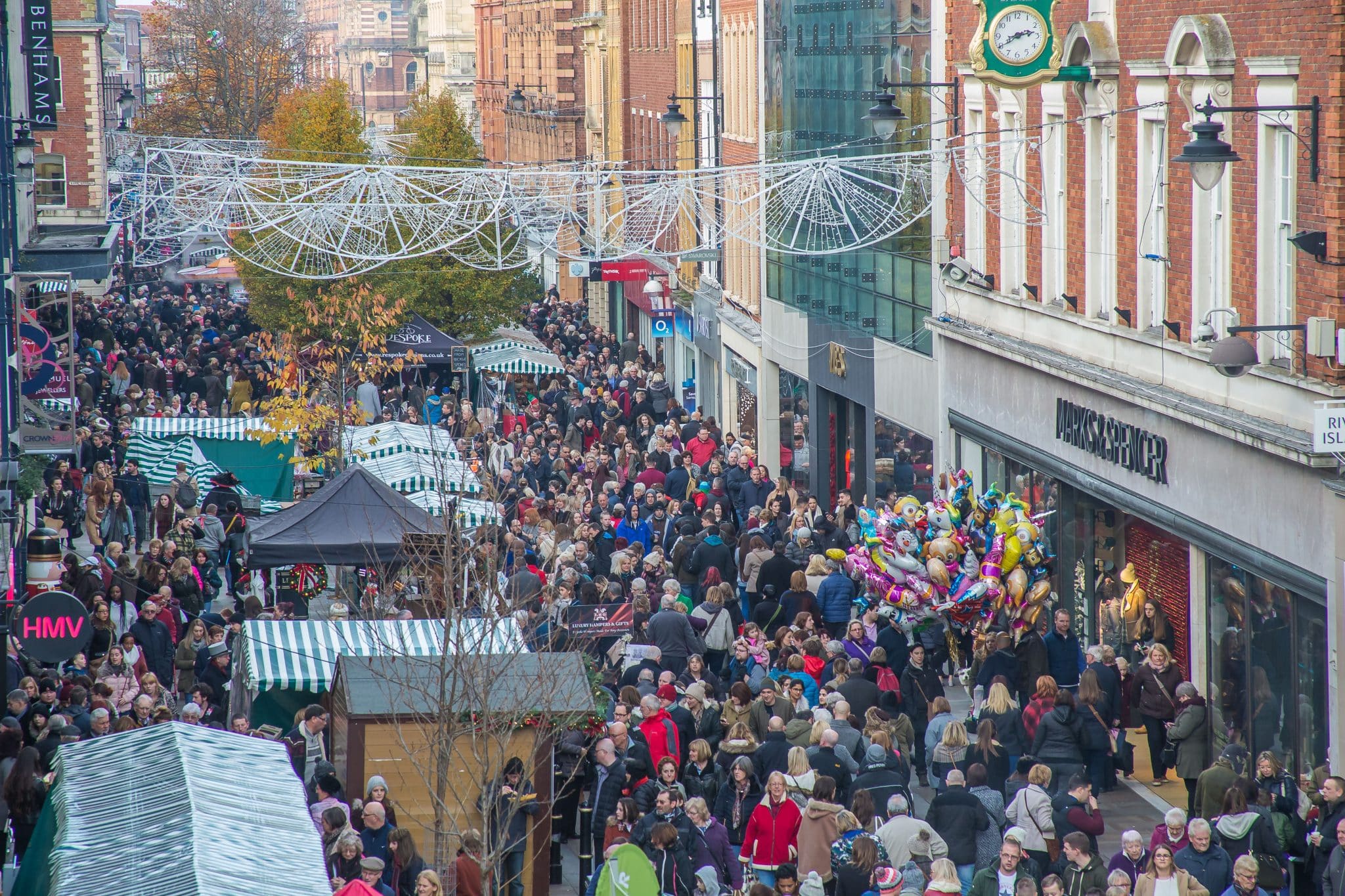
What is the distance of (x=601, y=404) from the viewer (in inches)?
1521

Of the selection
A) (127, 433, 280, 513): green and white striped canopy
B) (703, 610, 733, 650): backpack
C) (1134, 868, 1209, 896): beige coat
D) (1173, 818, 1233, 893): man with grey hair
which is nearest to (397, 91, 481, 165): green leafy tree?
(127, 433, 280, 513): green and white striped canopy

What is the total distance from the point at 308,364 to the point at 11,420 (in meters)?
9.40

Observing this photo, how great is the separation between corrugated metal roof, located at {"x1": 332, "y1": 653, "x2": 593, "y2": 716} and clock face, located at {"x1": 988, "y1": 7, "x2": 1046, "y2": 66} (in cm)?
770

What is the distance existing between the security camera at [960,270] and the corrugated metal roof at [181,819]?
13356 mm

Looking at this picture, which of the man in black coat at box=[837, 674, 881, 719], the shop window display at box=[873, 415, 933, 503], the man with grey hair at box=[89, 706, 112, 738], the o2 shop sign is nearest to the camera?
the man with grey hair at box=[89, 706, 112, 738]

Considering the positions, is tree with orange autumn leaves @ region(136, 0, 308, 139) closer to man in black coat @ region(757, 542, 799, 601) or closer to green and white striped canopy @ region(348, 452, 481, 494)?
green and white striped canopy @ region(348, 452, 481, 494)

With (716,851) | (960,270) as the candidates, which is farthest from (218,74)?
(716,851)

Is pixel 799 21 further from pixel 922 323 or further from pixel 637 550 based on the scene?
pixel 637 550

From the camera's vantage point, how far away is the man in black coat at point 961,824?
42.7 ft

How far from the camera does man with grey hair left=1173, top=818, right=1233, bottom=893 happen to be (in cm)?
1205

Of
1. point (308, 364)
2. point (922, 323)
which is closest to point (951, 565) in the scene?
point (922, 323)

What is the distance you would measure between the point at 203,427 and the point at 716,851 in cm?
1971

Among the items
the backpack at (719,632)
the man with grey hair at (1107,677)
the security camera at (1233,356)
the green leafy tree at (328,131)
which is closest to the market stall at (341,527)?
the backpack at (719,632)

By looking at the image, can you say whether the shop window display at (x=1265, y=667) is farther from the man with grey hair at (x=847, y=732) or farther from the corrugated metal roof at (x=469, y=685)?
the corrugated metal roof at (x=469, y=685)
